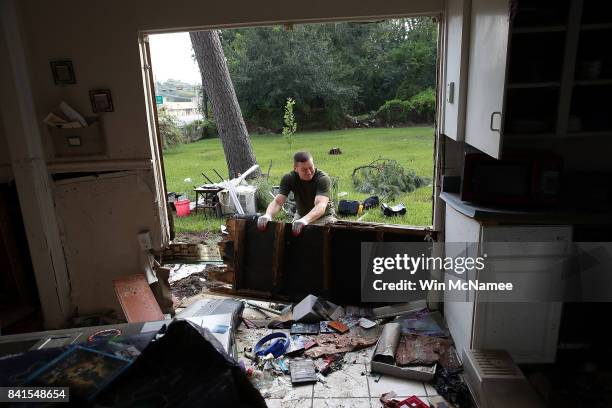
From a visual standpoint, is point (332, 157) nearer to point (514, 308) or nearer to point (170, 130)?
point (170, 130)

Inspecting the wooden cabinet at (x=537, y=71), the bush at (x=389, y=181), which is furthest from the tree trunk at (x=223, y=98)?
the wooden cabinet at (x=537, y=71)

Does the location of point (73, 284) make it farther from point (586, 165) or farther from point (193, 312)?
point (586, 165)

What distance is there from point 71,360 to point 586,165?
320 cm

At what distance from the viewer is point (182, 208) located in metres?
5.97

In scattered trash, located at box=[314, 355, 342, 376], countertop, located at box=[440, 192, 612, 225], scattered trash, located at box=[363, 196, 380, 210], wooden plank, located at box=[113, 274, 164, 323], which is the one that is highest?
countertop, located at box=[440, 192, 612, 225]

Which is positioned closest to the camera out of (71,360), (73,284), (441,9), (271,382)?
(71,360)

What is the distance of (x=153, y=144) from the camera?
127 inches

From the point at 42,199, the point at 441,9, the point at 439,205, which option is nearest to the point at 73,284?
the point at 42,199

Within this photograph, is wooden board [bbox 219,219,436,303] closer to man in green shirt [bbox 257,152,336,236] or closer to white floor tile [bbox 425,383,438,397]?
man in green shirt [bbox 257,152,336,236]

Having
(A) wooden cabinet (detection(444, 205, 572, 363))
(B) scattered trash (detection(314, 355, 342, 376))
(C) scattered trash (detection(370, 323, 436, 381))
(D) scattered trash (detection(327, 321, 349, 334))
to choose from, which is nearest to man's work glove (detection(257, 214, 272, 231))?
(D) scattered trash (detection(327, 321, 349, 334))

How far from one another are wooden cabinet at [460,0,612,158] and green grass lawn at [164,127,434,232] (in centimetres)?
260

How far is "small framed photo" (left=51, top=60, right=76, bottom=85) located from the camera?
302 centimetres

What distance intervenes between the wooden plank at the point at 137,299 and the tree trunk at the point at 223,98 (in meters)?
3.55

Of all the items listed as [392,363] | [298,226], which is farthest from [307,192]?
[392,363]
